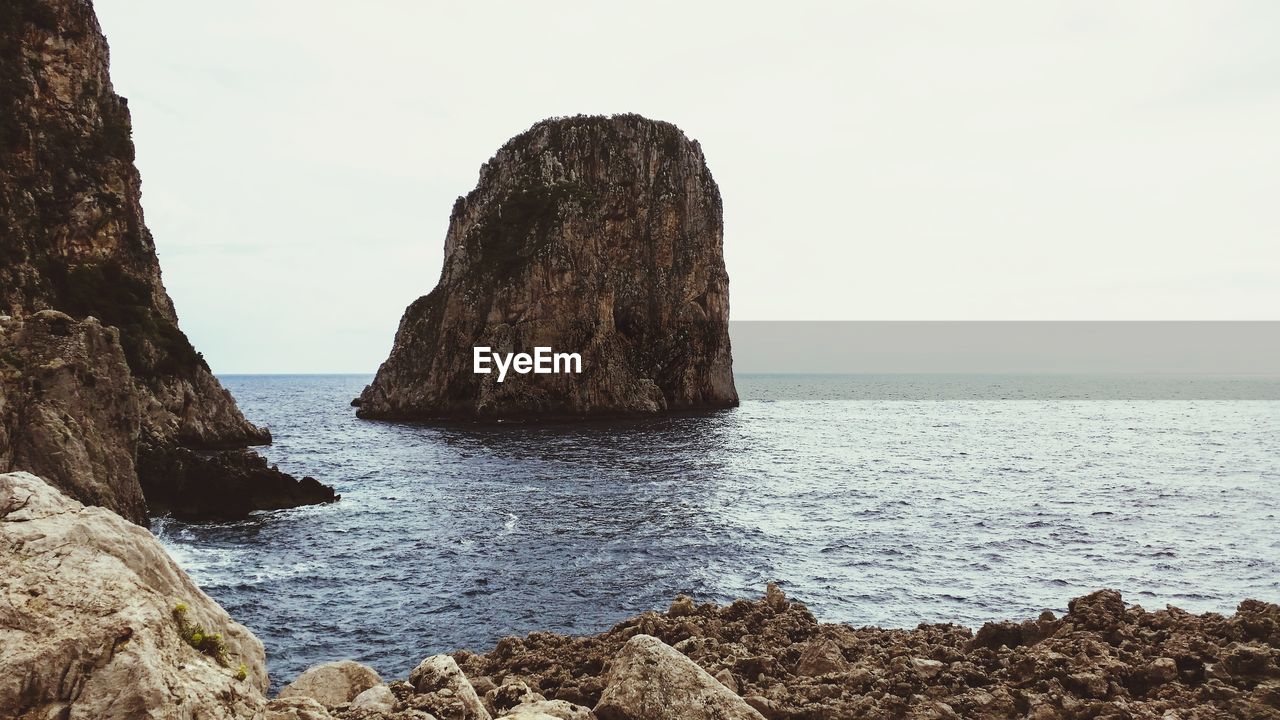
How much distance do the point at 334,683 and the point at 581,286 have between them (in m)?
95.7

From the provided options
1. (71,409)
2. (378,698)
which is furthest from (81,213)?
(378,698)

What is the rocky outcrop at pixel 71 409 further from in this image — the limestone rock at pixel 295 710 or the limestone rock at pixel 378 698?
the limestone rock at pixel 295 710

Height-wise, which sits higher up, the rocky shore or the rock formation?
the rock formation

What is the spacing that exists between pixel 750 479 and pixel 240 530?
29356 mm

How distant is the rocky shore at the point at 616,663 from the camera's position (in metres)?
6.32

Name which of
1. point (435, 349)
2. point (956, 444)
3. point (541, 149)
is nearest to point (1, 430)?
point (956, 444)

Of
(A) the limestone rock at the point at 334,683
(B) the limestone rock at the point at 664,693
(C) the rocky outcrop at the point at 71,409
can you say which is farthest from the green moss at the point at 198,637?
(C) the rocky outcrop at the point at 71,409

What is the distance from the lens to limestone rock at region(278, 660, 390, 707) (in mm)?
11562

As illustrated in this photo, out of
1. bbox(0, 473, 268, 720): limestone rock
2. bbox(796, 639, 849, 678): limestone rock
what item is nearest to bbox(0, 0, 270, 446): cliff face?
bbox(796, 639, 849, 678): limestone rock

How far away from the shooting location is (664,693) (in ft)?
36.6

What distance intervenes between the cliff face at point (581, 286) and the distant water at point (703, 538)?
3319 cm

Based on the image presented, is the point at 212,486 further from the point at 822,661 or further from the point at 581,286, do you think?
the point at 581,286

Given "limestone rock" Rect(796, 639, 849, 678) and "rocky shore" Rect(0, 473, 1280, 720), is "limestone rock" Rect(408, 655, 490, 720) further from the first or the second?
"limestone rock" Rect(796, 639, 849, 678)

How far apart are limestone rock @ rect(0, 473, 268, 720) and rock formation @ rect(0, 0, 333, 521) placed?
49.5 meters
